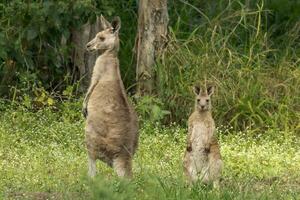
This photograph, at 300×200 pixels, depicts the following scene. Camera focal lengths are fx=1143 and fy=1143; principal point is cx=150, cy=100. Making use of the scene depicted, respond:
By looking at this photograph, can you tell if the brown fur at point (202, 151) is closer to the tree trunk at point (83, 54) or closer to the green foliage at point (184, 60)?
the green foliage at point (184, 60)

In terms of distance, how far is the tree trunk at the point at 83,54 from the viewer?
1397 cm

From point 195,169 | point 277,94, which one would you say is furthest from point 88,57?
point 195,169

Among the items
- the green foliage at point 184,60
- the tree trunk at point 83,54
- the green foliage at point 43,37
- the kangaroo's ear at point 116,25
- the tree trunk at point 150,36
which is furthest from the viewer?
the tree trunk at point 83,54

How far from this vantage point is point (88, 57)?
1409cm

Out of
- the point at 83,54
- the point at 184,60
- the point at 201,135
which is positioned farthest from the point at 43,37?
the point at 201,135

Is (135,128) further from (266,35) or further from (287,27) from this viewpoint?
(287,27)

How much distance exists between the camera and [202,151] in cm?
951

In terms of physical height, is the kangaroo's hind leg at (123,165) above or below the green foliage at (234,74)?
above

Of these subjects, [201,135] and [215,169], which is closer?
[215,169]

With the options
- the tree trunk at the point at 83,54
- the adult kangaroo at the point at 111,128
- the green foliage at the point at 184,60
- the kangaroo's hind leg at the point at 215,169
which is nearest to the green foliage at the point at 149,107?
the green foliage at the point at 184,60

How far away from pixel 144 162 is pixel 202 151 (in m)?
1.39

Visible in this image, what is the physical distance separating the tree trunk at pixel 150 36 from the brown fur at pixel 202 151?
11.5 feet

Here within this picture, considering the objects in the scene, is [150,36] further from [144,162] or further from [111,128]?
[111,128]

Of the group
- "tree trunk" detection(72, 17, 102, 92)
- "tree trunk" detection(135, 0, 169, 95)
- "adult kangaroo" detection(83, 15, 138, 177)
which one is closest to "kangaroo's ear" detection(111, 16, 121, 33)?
"adult kangaroo" detection(83, 15, 138, 177)
